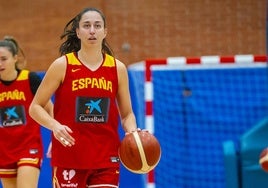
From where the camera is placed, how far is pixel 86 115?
13.0 feet

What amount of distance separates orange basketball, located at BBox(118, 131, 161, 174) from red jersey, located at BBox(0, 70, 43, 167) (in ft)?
6.04

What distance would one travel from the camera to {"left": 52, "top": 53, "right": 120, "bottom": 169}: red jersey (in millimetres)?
3965

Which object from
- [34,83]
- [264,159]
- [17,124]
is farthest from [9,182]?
[264,159]

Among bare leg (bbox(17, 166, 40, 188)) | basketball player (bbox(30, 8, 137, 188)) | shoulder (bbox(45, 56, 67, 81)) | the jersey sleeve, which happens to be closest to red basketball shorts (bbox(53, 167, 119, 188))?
basketball player (bbox(30, 8, 137, 188))

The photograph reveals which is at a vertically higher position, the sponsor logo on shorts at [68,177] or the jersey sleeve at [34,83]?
the jersey sleeve at [34,83]

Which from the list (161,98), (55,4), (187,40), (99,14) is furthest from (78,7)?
(99,14)

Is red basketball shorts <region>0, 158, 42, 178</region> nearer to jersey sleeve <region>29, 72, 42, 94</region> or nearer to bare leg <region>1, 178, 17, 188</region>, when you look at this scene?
bare leg <region>1, 178, 17, 188</region>

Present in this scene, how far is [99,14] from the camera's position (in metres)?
4.07

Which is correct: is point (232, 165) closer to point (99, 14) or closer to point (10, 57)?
point (99, 14)

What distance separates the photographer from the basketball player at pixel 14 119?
216 inches

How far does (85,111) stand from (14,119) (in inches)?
69.0

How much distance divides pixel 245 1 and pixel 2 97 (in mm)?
6274

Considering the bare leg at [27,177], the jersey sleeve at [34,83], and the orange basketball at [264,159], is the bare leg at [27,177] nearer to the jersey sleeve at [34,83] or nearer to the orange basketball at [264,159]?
the jersey sleeve at [34,83]

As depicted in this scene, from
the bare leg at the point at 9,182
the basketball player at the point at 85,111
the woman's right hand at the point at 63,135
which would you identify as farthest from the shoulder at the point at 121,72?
the bare leg at the point at 9,182
